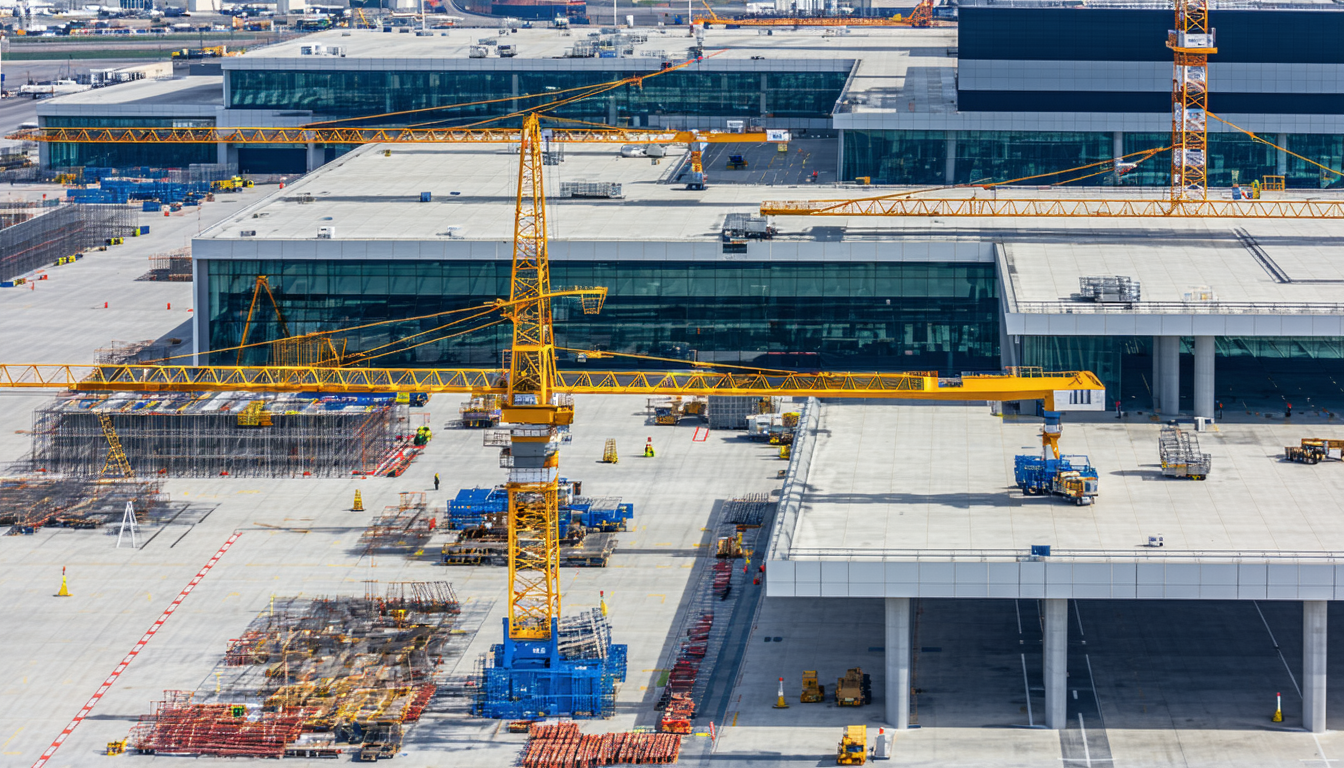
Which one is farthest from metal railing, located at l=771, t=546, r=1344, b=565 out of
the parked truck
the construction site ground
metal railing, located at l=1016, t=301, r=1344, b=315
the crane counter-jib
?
metal railing, located at l=1016, t=301, r=1344, b=315

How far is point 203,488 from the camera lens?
12838 cm

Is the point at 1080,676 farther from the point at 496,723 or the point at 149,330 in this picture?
the point at 149,330

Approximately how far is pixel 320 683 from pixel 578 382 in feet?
160

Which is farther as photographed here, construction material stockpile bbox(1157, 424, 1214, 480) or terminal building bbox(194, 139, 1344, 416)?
terminal building bbox(194, 139, 1344, 416)

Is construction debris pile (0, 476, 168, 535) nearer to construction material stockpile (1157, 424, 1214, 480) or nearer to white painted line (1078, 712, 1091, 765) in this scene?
construction material stockpile (1157, 424, 1214, 480)

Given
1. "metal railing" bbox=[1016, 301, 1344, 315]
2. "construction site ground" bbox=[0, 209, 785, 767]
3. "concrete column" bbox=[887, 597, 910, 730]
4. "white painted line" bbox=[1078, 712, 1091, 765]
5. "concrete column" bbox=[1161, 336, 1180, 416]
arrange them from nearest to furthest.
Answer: "white painted line" bbox=[1078, 712, 1091, 765]
"concrete column" bbox=[887, 597, 910, 730]
"construction site ground" bbox=[0, 209, 785, 767]
"concrete column" bbox=[1161, 336, 1180, 416]
"metal railing" bbox=[1016, 301, 1344, 315]

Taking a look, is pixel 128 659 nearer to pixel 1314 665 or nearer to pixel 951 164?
pixel 1314 665

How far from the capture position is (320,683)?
94875 mm

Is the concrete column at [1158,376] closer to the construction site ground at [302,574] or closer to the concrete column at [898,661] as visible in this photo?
the construction site ground at [302,574]

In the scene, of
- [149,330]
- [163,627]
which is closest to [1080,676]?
[163,627]

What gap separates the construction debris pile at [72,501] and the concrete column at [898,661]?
163ft

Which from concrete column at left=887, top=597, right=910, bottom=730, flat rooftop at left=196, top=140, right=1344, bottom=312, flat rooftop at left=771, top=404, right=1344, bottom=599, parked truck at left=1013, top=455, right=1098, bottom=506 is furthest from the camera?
flat rooftop at left=196, top=140, right=1344, bottom=312

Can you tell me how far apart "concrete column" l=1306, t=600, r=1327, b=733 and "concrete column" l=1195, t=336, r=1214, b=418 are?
97.2ft

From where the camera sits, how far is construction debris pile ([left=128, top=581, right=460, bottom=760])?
293 feet
